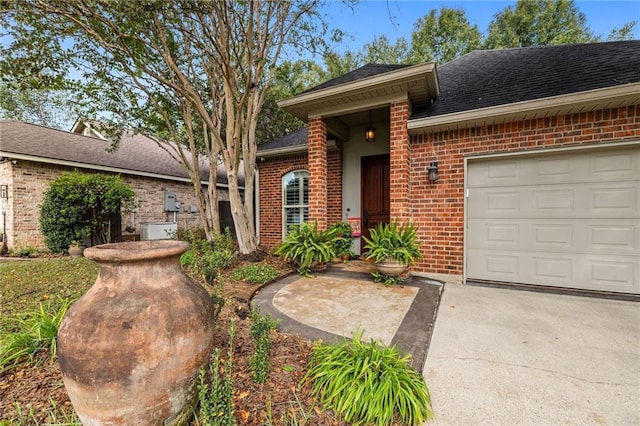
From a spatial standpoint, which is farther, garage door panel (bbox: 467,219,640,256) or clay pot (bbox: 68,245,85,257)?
clay pot (bbox: 68,245,85,257)

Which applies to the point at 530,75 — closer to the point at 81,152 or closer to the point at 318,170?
the point at 318,170

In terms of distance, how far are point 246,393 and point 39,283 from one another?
14.6 ft

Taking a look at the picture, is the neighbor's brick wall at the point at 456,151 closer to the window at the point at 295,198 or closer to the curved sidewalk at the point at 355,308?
the curved sidewalk at the point at 355,308

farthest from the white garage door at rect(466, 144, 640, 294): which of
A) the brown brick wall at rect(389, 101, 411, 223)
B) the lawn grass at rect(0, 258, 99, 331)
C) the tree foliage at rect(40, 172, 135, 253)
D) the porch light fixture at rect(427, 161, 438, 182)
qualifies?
the tree foliage at rect(40, 172, 135, 253)

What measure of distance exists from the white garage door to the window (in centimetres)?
371

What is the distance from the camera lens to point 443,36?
48.9 ft

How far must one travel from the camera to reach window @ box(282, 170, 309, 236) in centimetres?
666

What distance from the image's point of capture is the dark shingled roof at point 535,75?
11.8ft

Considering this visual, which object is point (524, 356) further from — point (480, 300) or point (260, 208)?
point (260, 208)

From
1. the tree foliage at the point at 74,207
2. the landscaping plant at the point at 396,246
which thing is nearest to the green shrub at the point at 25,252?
the tree foliage at the point at 74,207

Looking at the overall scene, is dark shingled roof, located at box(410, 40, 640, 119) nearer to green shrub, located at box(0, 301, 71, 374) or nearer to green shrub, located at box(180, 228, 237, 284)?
green shrub, located at box(180, 228, 237, 284)

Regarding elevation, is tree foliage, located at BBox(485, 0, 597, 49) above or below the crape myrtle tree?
above

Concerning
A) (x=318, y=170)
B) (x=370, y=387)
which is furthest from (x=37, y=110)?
(x=370, y=387)

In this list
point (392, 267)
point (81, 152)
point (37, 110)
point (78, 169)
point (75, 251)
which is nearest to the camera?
point (392, 267)
